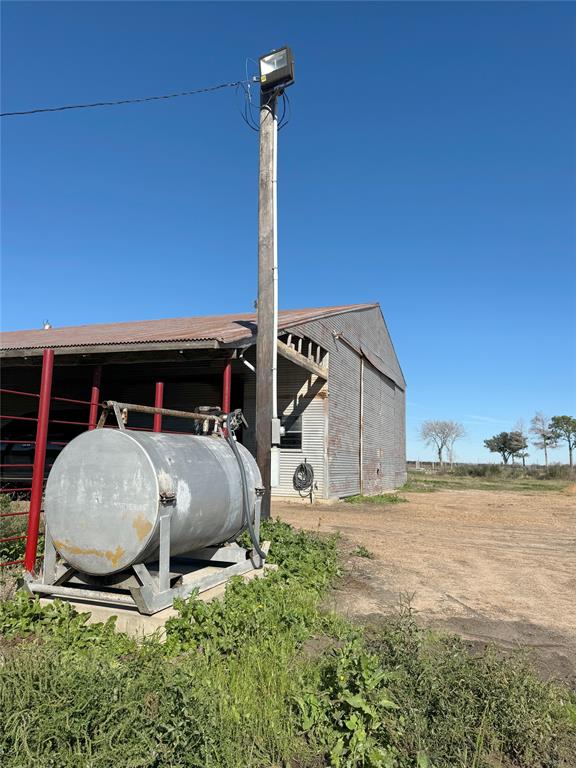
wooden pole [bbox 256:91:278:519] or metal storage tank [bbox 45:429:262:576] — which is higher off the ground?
wooden pole [bbox 256:91:278:519]

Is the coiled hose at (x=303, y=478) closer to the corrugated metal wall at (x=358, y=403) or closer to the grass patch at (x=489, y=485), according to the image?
the corrugated metal wall at (x=358, y=403)

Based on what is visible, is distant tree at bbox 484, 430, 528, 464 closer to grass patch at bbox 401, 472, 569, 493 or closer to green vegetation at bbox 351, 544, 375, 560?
grass patch at bbox 401, 472, 569, 493

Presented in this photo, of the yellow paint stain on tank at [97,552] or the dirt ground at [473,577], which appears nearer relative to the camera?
the yellow paint stain on tank at [97,552]

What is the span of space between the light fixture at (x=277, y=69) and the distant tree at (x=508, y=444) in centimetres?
7474

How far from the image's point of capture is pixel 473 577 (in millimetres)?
6785

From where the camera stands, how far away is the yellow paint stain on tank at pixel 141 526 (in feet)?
12.7

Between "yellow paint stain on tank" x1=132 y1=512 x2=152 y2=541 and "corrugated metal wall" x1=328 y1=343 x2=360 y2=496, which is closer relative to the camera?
"yellow paint stain on tank" x1=132 y1=512 x2=152 y2=541

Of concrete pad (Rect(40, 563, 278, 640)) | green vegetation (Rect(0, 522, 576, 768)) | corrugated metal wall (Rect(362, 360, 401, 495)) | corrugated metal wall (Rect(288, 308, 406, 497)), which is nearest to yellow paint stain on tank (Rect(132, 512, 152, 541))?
concrete pad (Rect(40, 563, 278, 640))

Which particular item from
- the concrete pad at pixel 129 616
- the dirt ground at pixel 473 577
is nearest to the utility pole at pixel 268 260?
the dirt ground at pixel 473 577

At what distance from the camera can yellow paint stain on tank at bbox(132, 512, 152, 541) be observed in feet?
12.7

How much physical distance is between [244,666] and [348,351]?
16631 millimetres

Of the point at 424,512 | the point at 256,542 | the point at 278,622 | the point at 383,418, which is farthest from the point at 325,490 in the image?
the point at 278,622

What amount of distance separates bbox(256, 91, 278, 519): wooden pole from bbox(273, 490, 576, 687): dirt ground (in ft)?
6.94

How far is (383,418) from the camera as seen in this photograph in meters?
24.9
